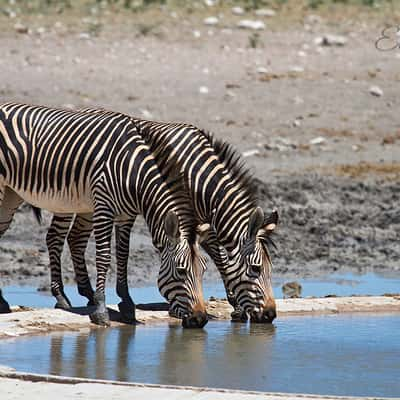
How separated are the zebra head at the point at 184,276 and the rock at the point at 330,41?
13.3 m

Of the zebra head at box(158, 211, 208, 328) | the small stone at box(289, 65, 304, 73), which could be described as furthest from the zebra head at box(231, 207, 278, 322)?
the small stone at box(289, 65, 304, 73)

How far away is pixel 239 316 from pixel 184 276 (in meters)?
0.80

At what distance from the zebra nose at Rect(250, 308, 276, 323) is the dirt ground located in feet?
9.77

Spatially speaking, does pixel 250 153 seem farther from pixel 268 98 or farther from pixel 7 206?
pixel 7 206

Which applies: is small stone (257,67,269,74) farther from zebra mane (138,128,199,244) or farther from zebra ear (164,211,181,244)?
zebra ear (164,211,181,244)

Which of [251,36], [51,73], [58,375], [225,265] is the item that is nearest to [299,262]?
[225,265]

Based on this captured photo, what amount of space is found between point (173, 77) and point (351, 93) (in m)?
2.45

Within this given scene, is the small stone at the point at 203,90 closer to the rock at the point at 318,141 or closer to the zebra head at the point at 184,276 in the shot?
the rock at the point at 318,141

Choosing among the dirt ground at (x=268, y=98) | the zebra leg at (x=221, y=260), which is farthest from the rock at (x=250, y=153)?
the zebra leg at (x=221, y=260)

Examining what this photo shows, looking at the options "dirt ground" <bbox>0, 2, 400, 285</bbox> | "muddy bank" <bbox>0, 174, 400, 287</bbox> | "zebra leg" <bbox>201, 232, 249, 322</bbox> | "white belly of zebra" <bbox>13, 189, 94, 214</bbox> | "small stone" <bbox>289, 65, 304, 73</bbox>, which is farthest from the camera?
"small stone" <bbox>289, 65, 304, 73</bbox>

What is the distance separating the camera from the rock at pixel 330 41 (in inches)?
845

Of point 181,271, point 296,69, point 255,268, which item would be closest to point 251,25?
point 296,69

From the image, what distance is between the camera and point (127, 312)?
9.01m

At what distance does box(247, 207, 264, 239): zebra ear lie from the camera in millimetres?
8703
